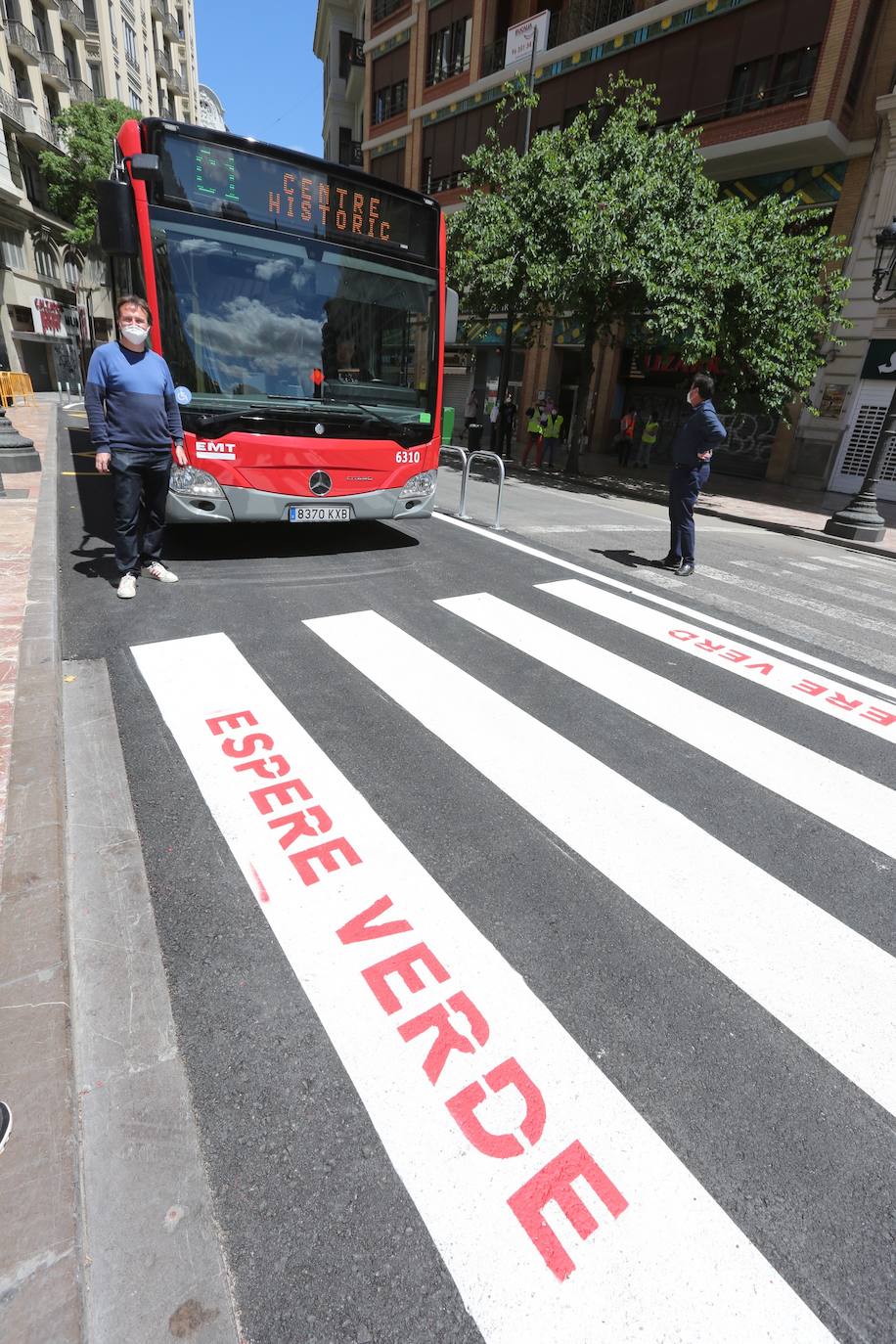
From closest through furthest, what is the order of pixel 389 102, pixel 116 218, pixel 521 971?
pixel 521 971 → pixel 116 218 → pixel 389 102

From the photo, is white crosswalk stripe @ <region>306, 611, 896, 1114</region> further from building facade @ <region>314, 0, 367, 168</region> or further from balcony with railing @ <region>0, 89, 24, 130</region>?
balcony with railing @ <region>0, 89, 24, 130</region>

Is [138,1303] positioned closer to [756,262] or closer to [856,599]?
[856,599]

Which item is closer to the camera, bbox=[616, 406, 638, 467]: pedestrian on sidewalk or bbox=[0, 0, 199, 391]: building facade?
bbox=[616, 406, 638, 467]: pedestrian on sidewalk

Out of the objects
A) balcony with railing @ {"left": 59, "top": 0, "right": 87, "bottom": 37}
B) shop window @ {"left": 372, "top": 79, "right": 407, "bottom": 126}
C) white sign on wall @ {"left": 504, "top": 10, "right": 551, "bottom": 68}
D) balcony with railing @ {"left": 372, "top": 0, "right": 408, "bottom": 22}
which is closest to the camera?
white sign on wall @ {"left": 504, "top": 10, "right": 551, "bottom": 68}

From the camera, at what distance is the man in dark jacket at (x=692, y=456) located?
7.24 meters

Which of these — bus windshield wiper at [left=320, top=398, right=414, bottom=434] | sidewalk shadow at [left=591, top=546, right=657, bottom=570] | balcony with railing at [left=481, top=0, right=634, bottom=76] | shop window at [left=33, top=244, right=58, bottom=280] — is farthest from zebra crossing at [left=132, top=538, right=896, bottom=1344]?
shop window at [left=33, top=244, right=58, bottom=280]

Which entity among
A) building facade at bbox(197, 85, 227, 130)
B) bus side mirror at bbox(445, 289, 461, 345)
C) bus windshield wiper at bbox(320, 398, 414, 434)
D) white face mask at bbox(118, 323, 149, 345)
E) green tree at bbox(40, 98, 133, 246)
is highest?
building facade at bbox(197, 85, 227, 130)

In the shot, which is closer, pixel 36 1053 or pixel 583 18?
pixel 36 1053

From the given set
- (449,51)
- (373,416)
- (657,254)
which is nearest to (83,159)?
(449,51)

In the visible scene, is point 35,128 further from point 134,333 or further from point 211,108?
point 211,108

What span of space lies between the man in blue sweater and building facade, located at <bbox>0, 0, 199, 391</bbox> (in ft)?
91.0

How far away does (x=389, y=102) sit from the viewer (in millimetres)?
32750

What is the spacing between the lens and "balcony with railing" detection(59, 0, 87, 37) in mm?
37594

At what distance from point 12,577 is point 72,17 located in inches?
2033
